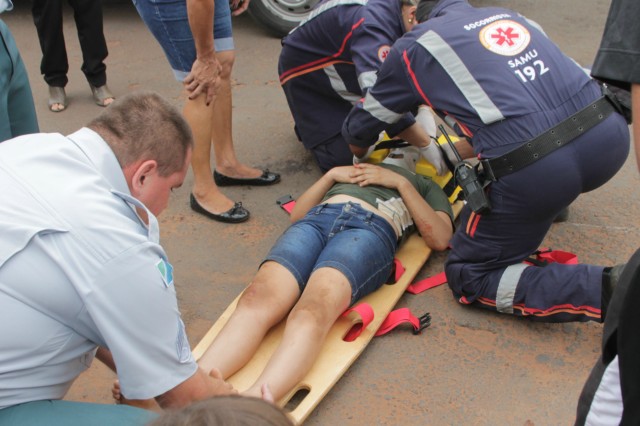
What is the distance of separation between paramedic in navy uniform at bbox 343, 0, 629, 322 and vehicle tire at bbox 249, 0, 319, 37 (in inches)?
116

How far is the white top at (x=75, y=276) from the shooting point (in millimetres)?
1716

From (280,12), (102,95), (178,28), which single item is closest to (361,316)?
(178,28)

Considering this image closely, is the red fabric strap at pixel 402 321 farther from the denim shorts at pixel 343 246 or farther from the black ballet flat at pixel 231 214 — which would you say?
the black ballet flat at pixel 231 214

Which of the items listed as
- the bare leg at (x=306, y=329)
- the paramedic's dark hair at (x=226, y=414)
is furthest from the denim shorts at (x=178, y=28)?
the paramedic's dark hair at (x=226, y=414)

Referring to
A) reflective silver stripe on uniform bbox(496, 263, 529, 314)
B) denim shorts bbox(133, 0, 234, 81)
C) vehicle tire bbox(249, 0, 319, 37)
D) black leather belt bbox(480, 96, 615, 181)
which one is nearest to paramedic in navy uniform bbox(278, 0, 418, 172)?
denim shorts bbox(133, 0, 234, 81)

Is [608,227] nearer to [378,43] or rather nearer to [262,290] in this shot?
[378,43]

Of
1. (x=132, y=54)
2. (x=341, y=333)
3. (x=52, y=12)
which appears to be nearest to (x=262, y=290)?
(x=341, y=333)

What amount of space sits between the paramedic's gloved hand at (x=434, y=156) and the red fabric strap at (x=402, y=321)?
965mm

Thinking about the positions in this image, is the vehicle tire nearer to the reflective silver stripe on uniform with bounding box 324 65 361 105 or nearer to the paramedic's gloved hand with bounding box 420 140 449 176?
the reflective silver stripe on uniform with bounding box 324 65 361 105

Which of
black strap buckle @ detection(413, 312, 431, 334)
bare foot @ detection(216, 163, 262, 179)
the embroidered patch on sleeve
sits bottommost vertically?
bare foot @ detection(216, 163, 262, 179)

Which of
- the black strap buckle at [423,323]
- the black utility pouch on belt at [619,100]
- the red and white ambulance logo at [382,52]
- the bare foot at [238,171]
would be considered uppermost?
the black utility pouch on belt at [619,100]

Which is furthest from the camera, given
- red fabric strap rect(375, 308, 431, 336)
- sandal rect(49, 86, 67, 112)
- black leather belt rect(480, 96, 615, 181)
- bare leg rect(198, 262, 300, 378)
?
sandal rect(49, 86, 67, 112)

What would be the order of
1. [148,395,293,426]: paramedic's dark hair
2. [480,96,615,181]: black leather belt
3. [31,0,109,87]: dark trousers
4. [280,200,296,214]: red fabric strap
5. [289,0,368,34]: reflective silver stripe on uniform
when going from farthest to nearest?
[31,0,109,87]: dark trousers, [280,200,296,214]: red fabric strap, [289,0,368,34]: reflective silver stripe on uniform, [480,96,615,181]: black leather belt, [148,395,293,426]: paramedic's dark hair

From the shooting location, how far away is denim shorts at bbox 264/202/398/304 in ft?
9.67
